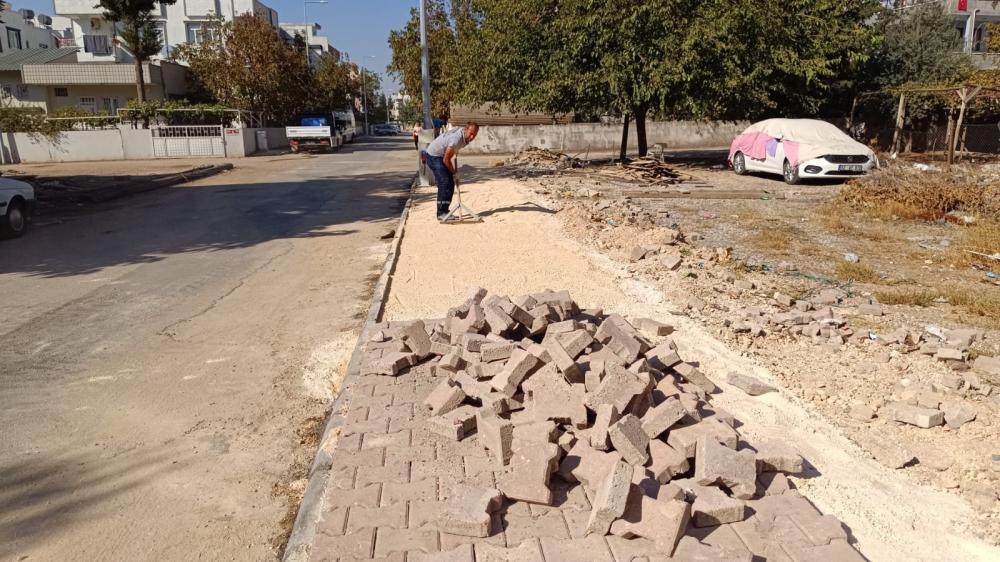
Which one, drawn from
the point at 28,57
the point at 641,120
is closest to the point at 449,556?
the point at 641,120

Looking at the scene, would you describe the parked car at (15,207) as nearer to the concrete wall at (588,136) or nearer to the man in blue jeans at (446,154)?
the man in blue jeans at (446,154)

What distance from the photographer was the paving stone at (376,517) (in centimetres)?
311

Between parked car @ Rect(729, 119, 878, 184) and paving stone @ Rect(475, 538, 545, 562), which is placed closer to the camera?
paving stone @ Rect(475, 538, 545, 562)

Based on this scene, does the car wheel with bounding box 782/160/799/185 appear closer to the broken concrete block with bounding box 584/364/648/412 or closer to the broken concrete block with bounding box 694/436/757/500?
the broken concrete block with bounding box 584/364/648/412

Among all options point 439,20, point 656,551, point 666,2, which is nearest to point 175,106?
point 439,20

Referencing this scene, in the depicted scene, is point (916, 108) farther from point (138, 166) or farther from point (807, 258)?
point (138, 166)

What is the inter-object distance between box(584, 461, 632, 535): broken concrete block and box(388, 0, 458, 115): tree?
112 feet

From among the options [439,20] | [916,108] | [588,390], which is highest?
[439,20]

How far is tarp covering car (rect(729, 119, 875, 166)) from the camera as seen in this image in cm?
1652

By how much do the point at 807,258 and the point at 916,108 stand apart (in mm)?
23734

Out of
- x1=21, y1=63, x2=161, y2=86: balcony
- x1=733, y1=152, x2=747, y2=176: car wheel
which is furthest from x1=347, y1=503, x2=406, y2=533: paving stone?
x1=21, y1=63, x2=161, y2=86: balcony

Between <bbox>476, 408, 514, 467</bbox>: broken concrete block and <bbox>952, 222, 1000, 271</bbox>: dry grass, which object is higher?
<bbox>952, 222, 1000, 271</bbox>: dry grass

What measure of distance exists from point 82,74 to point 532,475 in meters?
44.4

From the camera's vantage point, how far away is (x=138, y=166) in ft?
92.1
